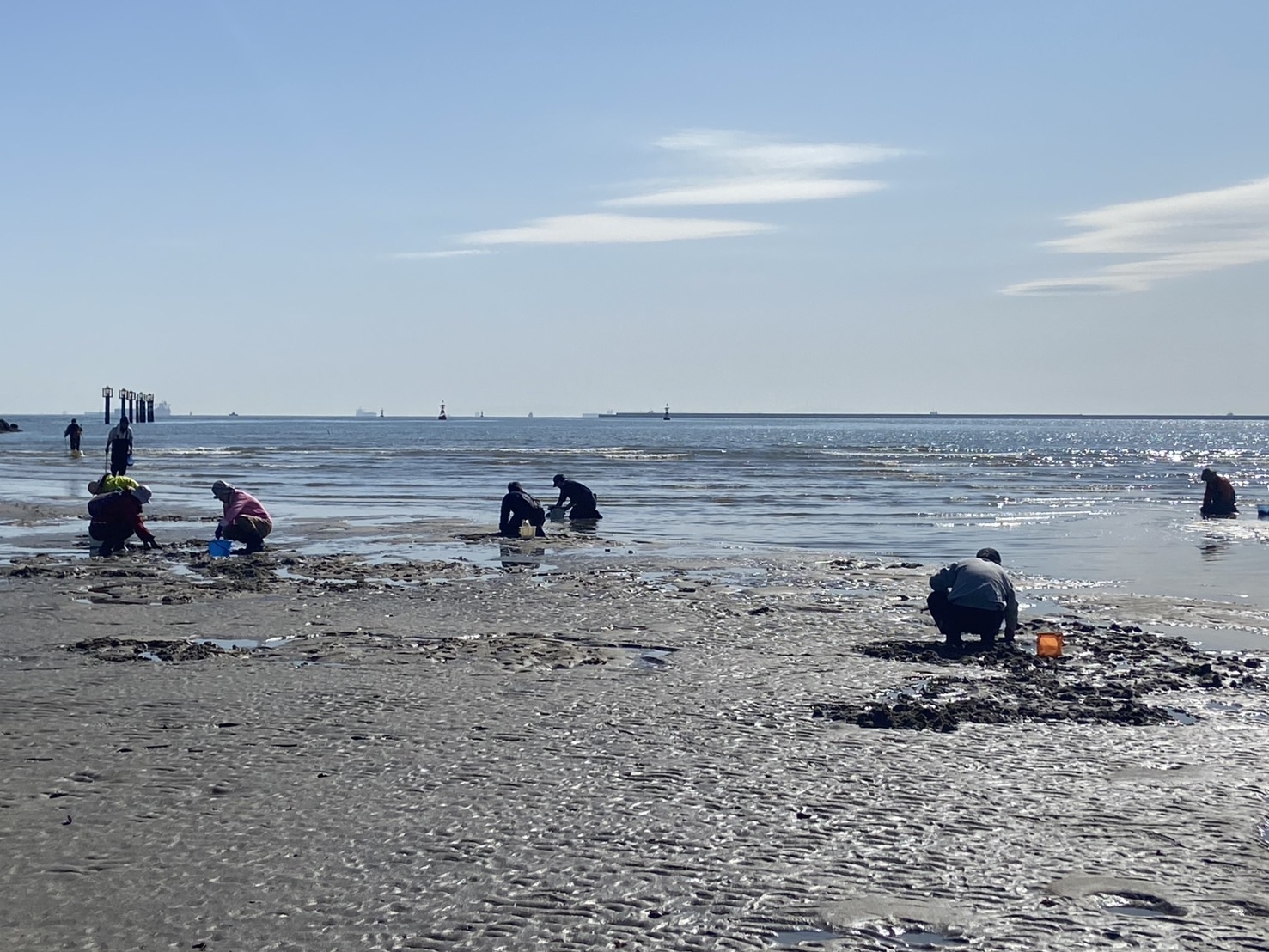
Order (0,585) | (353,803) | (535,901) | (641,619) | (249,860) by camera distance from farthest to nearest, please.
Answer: (0,585), (641,619), (353,803), (249,860), (535,901)

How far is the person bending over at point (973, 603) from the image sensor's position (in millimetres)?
13047

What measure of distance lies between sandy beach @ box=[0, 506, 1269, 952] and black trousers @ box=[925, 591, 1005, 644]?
337 millimetres

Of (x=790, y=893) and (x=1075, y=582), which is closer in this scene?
(x=790, y=893)

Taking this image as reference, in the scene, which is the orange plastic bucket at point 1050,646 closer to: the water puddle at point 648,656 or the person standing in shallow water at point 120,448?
the water puddle at point 648,656

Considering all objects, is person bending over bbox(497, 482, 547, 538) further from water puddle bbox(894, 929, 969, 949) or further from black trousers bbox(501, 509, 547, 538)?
water puddle bbox(894, 929, 969, 949)

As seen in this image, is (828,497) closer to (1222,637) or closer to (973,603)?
(1222,637)

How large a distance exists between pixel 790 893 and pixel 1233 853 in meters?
2.41

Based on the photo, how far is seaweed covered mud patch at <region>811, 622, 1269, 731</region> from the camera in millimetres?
10039

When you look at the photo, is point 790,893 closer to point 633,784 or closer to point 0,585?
point 633,784

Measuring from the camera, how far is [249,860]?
21.9ft

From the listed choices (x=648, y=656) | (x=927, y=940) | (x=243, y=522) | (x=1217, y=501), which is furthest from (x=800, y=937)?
(x=1217, y=501)

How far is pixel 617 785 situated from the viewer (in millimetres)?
8094

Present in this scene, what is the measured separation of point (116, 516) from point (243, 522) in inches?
78.1

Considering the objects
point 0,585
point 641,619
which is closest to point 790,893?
point 641,619
